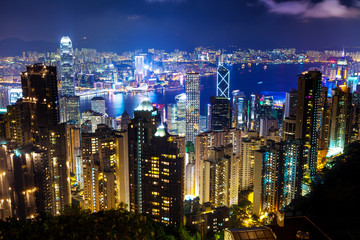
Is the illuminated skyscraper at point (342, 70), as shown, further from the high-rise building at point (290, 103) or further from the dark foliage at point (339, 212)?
the dark foliage at point (339, 212)

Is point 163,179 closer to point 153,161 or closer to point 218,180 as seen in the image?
point 153,161

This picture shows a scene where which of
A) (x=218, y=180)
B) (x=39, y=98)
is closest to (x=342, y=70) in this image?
(x=218, y=180)

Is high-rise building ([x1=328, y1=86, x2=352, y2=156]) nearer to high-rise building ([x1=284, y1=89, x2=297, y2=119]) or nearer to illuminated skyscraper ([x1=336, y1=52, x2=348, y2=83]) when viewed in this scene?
high-rise building ([x1=284, y1=89, x2=297, y2=119])

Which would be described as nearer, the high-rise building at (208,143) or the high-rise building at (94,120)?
the high-rise building at (208,143)

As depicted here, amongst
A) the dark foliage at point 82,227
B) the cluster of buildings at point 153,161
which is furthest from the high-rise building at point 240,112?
the dark foliage at point 82,227

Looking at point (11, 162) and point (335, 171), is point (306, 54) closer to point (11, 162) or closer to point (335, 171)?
point (335, 171)
